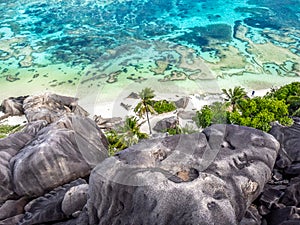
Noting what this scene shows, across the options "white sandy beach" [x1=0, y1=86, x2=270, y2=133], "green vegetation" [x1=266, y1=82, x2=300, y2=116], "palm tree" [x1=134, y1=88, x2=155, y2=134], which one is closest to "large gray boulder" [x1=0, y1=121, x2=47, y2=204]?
"white sandy beach" [x1=0, y1=86, x2=270, y2=133]

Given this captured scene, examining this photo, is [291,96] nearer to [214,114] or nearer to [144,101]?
[214,114]

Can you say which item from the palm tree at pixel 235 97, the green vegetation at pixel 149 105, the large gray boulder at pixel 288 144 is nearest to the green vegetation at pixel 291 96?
the palm tree at pixel 235 97

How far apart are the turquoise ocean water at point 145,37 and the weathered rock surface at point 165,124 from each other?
3.83 metres

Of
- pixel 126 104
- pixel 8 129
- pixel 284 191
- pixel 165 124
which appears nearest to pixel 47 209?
pixel 126 104

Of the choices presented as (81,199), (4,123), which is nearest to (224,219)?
(81,199)

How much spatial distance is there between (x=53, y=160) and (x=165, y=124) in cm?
1113

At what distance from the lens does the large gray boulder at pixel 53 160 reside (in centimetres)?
1870

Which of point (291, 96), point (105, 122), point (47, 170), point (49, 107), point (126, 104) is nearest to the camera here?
point (47, 170)

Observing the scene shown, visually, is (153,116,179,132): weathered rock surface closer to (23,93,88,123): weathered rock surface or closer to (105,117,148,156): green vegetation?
(105,117,148,156): green vegetation

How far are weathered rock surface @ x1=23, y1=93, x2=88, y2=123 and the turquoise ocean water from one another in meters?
2.74

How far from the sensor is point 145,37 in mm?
55469

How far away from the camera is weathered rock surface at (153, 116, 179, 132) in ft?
85.7

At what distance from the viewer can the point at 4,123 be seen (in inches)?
1357

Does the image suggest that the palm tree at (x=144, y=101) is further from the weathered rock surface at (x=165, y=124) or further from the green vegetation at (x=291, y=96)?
the green vegetation at (x=291, y=96)
